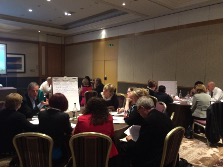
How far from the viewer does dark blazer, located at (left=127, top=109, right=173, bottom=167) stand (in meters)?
2.21

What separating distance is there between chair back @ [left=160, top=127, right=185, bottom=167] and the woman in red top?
0.55 meters

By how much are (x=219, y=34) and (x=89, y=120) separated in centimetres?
515

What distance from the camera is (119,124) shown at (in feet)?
10.1

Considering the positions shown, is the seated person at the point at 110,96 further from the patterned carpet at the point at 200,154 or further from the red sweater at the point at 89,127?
the red sweater at the point at 89,127

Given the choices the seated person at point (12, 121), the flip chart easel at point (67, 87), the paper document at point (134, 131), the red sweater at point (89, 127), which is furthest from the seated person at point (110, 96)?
the red sweater at point (89, 127)

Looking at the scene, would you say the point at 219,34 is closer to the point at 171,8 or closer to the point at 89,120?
the point at 171,8

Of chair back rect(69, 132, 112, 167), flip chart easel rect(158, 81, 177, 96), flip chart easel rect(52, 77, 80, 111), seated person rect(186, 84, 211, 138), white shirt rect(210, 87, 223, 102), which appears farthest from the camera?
flip chart easel rect(158, 81, 177, 96)

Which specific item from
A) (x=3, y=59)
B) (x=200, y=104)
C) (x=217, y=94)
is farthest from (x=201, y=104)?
(x=3, y=59)

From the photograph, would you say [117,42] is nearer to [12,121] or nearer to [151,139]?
[12,121]

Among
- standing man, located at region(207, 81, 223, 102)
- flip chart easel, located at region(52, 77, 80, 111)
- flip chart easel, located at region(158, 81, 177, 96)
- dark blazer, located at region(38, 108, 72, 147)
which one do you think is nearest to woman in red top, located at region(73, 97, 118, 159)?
dark blazer, located at region(38, 108, 72, 147)

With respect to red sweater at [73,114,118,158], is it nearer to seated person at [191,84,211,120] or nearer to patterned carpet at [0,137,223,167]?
patterned carpet at [0,137,223,167]

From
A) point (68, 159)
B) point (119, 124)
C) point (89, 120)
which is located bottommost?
point (68, 159)

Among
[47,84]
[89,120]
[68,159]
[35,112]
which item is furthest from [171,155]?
[47,84]

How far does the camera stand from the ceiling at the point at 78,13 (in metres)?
6.26
